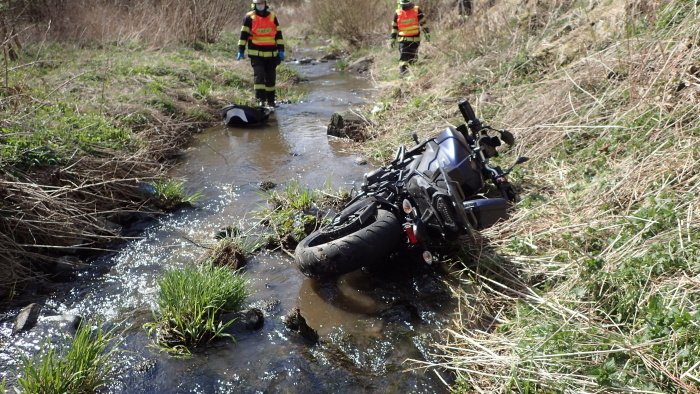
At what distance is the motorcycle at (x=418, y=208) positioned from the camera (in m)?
3.78

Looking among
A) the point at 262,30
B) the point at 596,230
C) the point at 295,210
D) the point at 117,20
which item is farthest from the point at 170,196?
the point at 117,20

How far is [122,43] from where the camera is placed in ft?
42.6

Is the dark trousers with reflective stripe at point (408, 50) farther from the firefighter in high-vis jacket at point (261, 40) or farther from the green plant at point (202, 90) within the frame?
the green plant at point (202, 90)

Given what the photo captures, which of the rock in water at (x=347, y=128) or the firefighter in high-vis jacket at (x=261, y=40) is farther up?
the firefighter in high-vis jacket at (x=261, y=40)

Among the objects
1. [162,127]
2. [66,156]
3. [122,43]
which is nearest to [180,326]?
[66,156]

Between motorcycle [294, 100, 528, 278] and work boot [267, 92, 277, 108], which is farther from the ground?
motorcycle [294, 100, 528, 278]

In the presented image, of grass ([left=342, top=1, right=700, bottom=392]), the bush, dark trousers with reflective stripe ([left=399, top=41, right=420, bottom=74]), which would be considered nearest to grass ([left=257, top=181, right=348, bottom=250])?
grass ([left=342, top=1, right=700, bottom=392])

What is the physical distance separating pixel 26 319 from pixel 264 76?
7.43 m

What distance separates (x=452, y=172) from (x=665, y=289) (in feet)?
6.15

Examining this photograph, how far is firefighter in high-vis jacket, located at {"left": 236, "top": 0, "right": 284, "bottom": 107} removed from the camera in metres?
9.82

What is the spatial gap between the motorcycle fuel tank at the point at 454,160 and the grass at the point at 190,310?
1.91 metres

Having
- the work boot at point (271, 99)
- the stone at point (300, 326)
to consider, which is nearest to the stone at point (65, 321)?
the stone at point (300, 326)

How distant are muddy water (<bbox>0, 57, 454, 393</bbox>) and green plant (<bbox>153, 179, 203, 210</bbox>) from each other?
0.55 feet

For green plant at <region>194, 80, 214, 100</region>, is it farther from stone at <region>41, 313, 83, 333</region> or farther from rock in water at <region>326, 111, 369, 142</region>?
stone at <region>41, 313, 83, 333</region>
